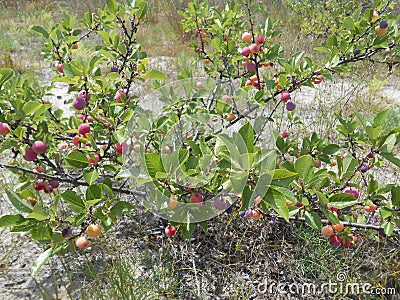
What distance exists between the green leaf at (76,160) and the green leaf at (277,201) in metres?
0.55

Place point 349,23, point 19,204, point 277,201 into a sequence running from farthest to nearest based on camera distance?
point 349,23 < point 19,204 < point 277,201

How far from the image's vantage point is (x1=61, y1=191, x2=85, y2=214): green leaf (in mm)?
917

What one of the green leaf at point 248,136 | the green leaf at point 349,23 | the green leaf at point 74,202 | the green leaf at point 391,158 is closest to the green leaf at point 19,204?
the green leaf at point 74,202

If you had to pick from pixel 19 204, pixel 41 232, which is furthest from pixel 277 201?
pixel 19 204

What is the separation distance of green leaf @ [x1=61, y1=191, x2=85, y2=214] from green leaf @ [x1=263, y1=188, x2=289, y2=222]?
1.72ft

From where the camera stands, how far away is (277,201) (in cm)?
73

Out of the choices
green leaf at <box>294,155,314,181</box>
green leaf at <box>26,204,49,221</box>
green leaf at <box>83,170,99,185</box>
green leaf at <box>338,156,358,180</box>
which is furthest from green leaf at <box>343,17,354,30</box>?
green leaf at <box>26,204,49,221</box>

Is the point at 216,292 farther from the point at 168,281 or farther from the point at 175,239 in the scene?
the point at 175,239

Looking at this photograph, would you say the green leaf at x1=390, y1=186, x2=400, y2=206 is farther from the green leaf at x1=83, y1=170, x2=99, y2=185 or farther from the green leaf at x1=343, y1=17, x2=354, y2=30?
the green leaf at x1=83, y1=170, x2=99, y2=185

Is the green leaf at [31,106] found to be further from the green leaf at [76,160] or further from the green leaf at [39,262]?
the green leaf at [39,262]

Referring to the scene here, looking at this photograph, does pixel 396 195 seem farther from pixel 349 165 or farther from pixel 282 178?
pixel 282 178

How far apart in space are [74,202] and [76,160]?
13cm

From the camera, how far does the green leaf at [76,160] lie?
97cm

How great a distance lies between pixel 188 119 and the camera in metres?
1.15
